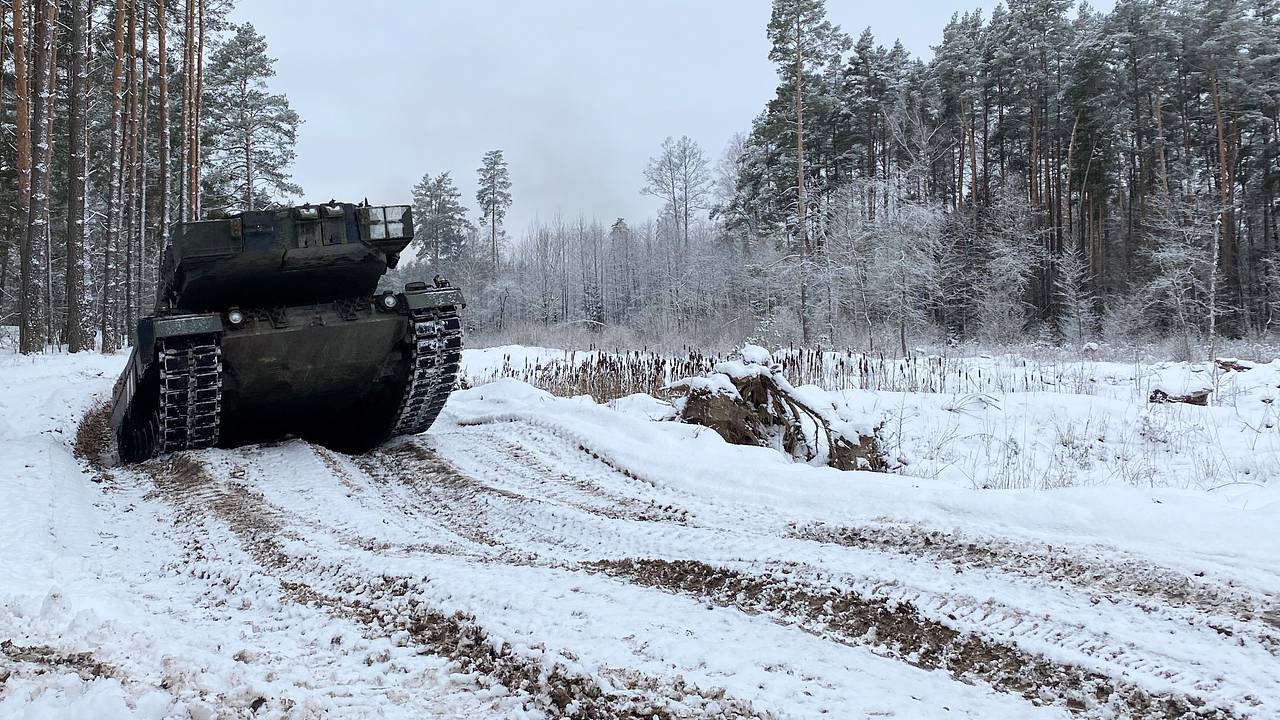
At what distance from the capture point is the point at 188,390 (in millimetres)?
5387

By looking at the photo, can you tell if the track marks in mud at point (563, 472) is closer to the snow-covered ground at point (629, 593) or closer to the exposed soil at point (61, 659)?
the snow-covered ground at point (629, 593)

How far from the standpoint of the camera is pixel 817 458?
6227mm

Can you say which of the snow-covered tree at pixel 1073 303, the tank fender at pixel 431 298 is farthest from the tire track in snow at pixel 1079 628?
the snow-covered tree at pixel 1073 303

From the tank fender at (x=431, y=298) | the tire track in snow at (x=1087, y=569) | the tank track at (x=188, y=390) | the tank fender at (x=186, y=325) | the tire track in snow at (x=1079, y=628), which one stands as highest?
the tank fender at (x=431, y=298)

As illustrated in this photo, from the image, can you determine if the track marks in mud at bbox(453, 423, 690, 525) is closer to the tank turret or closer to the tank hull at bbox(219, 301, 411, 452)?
the tank hull at bbox(219, 301, 411, 452)

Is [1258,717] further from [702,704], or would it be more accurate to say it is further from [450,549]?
[450,549]

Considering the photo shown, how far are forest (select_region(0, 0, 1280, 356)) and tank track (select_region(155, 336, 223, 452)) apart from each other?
11117mm

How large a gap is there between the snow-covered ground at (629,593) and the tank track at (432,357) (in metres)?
1.15

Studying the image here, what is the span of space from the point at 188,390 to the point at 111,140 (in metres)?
13.4

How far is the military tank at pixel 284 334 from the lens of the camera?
5.45 m

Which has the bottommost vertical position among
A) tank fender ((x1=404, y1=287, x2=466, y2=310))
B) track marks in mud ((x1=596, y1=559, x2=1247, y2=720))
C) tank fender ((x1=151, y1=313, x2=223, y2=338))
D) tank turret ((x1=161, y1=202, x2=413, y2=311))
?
track marks in mud ((x1=596, y1=559, x2=1247, y2=720))

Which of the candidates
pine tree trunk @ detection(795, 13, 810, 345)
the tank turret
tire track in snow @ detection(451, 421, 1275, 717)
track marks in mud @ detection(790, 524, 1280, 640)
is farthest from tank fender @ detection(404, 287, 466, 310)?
pine tree trunk @ detection(795, 13, 810, 345)

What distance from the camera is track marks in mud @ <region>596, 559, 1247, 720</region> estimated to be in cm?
182

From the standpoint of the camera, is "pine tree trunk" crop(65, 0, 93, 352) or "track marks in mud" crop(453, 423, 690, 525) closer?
"track marks in mud" crop(453, 423, 690, 525)
